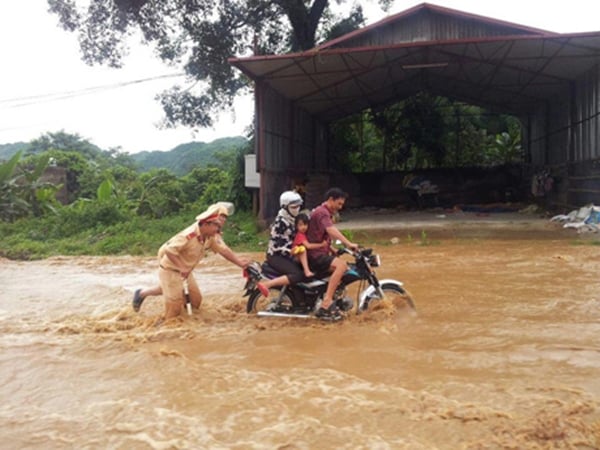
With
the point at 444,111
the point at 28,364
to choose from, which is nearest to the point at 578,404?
the point at 28,364

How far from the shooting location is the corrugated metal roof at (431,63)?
546 inches

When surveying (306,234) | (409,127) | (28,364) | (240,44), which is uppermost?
(240,44)

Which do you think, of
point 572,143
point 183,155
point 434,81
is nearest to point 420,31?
point 434,81

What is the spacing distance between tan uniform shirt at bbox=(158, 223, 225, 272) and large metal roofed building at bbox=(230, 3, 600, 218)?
8126 mm

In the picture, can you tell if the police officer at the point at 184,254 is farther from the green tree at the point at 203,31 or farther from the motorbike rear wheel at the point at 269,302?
the green tree at the point at 203,31

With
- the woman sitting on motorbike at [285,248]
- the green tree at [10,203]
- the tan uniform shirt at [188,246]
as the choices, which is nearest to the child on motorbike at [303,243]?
the woman sitting on motorbike at [285,248]

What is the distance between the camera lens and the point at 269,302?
21.1 feet

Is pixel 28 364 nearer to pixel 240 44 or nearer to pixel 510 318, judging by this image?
pixel 510 318

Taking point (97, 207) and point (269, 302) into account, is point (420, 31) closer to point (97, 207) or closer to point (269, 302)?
point (97, 207)

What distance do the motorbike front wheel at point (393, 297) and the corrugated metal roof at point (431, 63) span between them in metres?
8.63

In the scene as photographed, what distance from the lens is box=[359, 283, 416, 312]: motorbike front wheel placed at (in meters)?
6.04

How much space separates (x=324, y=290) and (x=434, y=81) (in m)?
15.9

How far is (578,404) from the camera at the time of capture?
12.4ft

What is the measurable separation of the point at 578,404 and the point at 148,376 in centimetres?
319
